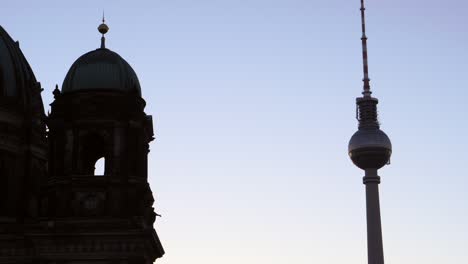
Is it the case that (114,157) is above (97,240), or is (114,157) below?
above

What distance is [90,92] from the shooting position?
54.9 m

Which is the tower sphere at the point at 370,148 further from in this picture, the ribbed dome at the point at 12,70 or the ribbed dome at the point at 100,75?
the ribbed dome at the point at 100,75

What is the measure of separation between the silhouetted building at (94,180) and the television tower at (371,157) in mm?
132476

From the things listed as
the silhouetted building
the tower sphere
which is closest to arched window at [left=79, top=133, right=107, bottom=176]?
the silhouetted building

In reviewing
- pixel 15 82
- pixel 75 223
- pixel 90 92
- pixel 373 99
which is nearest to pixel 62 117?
pixel 90 92

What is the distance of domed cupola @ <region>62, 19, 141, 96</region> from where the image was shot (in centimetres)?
5541

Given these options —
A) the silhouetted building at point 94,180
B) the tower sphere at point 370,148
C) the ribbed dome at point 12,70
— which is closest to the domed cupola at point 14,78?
the ribbed dome at point 12,70

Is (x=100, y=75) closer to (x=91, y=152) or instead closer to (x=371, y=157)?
(x=91, y=152)

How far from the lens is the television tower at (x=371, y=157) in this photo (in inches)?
7347

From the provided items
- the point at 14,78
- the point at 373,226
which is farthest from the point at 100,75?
the point at 373,226

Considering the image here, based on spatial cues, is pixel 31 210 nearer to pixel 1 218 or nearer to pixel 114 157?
pixel 1 218

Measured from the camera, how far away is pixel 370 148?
186 m

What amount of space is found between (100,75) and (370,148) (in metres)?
134

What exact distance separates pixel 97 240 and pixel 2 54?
20754 mm
